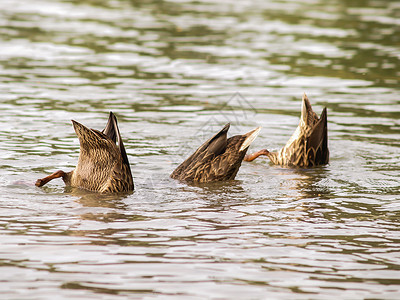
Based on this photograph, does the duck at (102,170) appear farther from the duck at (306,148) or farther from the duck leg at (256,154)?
the duck at (306,148)

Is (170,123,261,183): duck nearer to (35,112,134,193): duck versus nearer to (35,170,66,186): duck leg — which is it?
(35,112,134,193): duck

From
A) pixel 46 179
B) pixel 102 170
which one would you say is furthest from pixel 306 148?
pixel 46 179

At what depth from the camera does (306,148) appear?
33.4 feet

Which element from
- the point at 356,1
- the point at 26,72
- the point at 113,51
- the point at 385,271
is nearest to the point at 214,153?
the point at 385,271

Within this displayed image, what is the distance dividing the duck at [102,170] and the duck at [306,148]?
248 centimetres

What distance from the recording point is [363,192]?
870cm

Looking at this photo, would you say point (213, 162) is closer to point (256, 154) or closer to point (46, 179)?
point (256, 154)

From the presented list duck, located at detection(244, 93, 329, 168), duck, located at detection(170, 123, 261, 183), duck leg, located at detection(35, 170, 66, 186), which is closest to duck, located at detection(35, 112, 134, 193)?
duck leg, located at detection(35, 170, 66, 186)

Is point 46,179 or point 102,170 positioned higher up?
point 102,170

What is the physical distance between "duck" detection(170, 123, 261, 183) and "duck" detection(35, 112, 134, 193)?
0.86 metres

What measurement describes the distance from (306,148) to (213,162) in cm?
156

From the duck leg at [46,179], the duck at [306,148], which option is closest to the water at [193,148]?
the duck leg at [46,179]

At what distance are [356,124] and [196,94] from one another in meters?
3.16

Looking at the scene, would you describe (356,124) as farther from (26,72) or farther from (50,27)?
(50,27)
